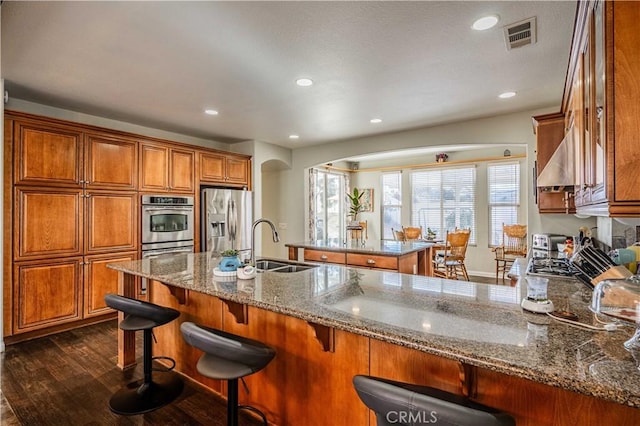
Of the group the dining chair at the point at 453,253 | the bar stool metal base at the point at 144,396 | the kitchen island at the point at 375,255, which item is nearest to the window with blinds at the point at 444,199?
the dining chair at the point at 453,253

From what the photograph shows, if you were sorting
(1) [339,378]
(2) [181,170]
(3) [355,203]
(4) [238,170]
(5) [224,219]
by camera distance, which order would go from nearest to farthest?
1. (1) [339,378]
2. (2) [181,170]
3. (5) [224,219]
4. (4) [238,170]
5. (3) [355,203]

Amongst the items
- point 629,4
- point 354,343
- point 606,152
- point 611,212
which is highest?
point 629,4

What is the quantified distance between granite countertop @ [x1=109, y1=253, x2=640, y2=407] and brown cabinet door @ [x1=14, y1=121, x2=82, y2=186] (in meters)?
1.97

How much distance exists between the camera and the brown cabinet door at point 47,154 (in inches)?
125

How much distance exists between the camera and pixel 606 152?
3.63ft

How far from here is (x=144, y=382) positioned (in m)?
2.35

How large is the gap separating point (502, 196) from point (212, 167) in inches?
221

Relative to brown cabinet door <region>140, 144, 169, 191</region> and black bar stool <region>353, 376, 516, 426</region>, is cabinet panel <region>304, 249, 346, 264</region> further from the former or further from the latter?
black bar stool <region>353, 376, 516, 426</region>

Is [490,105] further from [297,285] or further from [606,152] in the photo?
→ [297,285]

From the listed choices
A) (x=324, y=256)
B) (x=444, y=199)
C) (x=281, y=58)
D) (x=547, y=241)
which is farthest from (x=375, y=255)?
(x=444, y=199)

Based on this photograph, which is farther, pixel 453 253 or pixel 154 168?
pixel 453 253

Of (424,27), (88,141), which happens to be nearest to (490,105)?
(424,27)

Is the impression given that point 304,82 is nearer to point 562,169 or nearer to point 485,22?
point 485,22

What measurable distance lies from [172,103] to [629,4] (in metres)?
3.81
